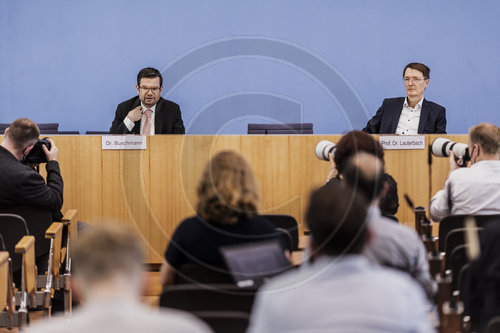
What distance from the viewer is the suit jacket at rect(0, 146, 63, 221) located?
3.43 meters

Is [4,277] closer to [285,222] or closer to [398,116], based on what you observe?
[285,222]

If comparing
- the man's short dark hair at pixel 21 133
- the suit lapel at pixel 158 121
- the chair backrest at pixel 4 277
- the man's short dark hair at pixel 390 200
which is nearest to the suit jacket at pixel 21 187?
the man's short dark hair at pixel 21 133

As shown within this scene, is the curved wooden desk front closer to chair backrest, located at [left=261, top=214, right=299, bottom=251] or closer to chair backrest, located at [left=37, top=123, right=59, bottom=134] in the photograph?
chair backrest, located at [left=37, top=123, right=59, bottom=134]

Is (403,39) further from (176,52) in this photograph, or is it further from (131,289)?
(131,289)

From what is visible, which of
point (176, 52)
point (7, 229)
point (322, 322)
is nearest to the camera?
point (322, 322)

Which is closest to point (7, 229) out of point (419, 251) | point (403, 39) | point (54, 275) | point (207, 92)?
point (54, 275)

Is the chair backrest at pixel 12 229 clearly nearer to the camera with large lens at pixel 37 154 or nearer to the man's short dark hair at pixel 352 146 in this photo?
the camera with large lens at pixel 37 154

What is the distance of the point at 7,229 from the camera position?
3193mm

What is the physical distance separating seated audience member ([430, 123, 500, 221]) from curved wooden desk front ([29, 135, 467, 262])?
1.24 metres

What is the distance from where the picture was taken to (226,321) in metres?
1.68

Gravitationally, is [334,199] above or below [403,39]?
below

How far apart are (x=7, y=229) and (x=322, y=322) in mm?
2264

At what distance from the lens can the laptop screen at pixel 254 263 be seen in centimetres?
188

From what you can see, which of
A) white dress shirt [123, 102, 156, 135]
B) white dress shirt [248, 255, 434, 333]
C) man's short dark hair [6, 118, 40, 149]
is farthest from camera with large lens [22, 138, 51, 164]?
white dress shirt [248, 255, 434, 333]
